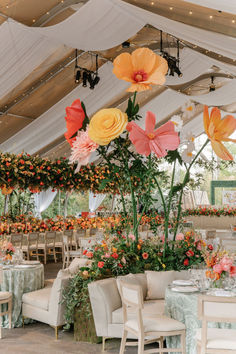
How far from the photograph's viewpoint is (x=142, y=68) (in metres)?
2.69

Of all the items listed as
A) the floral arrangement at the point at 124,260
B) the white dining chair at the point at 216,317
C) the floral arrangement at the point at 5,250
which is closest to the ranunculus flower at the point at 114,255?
the floral arrangement at the point at 124,260

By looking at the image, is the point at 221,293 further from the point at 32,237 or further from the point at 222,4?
the point at 32,237

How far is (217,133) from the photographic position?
301 centimetres

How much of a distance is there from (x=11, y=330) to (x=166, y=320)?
2.18 meters

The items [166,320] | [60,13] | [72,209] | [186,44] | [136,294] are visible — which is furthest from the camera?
[72,209]

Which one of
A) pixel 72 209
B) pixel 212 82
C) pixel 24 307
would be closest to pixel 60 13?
pixel 24 307

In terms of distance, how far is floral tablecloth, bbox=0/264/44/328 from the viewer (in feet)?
17.9

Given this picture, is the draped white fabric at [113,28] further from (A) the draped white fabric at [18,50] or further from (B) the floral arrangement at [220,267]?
(B) the floral arrangement at [220,267]

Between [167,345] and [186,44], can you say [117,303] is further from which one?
[186,44]

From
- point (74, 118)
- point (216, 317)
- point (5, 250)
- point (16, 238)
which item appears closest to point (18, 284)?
point (5, 250)

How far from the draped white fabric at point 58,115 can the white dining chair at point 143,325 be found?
265 inches

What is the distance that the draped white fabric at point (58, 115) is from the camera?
1008cm

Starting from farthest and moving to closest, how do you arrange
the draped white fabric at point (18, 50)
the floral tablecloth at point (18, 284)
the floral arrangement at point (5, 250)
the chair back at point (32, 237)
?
1. the chair back at point (32, 237)
2. the draped white fabric at point (18, 50)
3. the floral arrangement at point (5, 250)
4. the floral tablecloth at point (18, 284)

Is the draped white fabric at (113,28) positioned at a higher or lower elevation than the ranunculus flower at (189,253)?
higher
